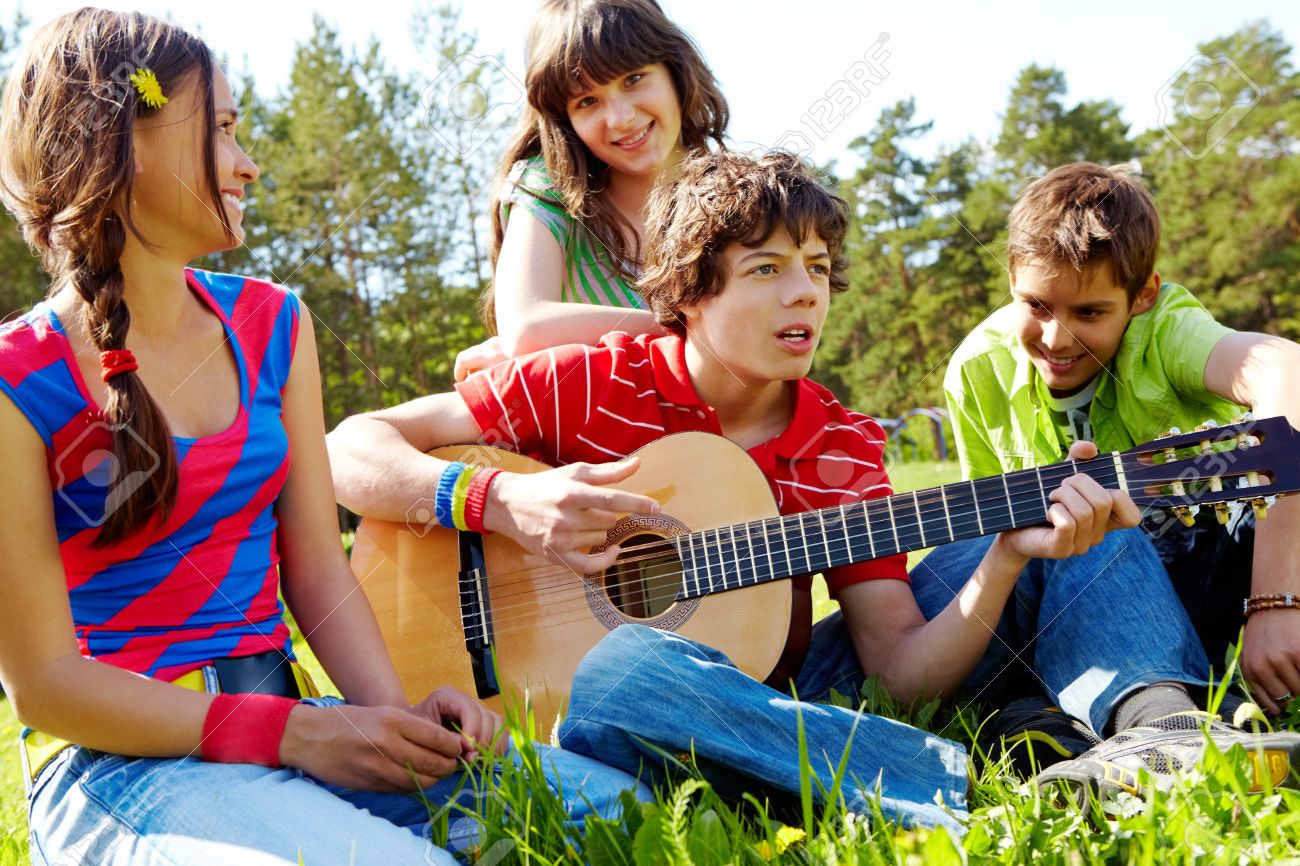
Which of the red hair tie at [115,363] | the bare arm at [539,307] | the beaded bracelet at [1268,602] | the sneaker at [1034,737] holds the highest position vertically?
the bare arm at [539,307]

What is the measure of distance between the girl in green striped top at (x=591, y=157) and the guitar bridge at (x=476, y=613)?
25.5 inches

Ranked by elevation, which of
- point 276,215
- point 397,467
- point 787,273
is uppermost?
point 276,215

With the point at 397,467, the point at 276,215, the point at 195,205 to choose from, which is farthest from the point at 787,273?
the point at 276,215

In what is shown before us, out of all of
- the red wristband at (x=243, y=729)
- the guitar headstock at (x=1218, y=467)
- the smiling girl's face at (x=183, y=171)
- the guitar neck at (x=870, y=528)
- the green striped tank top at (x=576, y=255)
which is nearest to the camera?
the red wristband at (x=243, y=729)

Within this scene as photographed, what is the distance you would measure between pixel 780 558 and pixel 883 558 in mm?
252

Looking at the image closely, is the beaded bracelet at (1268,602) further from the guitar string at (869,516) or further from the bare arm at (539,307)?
the bare arm at (539,307)

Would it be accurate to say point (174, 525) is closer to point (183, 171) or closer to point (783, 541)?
point (183, 171)

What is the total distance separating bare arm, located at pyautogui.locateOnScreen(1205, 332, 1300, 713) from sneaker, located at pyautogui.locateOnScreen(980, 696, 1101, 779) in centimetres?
44

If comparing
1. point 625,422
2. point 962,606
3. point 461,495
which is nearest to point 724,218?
point 625,422

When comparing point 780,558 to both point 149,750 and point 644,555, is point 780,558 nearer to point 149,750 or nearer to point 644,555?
point 644,555

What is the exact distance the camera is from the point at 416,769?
1902 mm

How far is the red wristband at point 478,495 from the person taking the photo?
104 inches

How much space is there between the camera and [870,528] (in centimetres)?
241

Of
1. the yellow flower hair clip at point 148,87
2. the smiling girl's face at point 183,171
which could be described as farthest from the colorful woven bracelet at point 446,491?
the yellow flower hair clip at point 148,87
